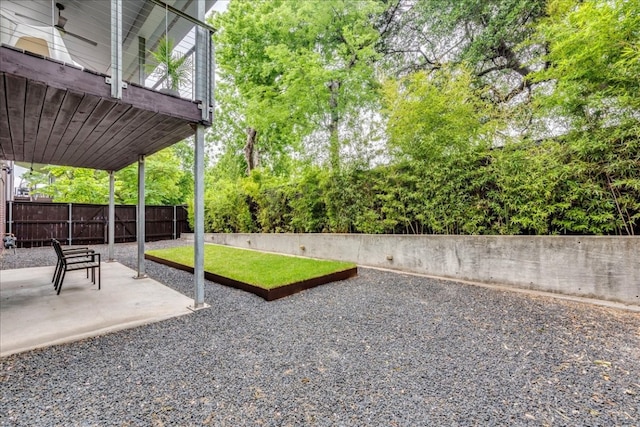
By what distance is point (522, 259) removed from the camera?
3.76 m

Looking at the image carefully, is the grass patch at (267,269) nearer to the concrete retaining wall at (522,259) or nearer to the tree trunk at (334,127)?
the concrete retaining wall at (522,259)

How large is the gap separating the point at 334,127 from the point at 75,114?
18.1 ft

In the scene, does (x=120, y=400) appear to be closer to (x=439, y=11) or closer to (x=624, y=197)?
(x=624, y=197)

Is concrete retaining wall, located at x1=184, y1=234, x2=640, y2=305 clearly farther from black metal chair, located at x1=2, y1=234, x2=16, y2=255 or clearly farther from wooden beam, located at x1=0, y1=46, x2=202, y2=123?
black metal chair, located at x1=2, y1=234, x2=16, y2=255

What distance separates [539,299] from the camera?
331 centimetres

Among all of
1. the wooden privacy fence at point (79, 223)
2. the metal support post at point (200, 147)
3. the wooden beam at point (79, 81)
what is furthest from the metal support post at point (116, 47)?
the wooden privacy fence at point (79, 223)

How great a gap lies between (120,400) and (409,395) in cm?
169

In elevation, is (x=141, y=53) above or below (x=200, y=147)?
above

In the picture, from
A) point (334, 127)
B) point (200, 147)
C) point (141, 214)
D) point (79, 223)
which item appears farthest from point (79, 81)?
point (79, 223)

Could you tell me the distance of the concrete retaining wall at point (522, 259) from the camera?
Answer: 122 inches

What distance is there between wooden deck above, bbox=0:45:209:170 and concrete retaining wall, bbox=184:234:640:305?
3926 millimetres

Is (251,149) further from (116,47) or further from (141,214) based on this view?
(116,47)

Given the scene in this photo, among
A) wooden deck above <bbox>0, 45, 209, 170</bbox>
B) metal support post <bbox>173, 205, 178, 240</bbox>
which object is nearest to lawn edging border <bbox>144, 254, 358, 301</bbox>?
wooden deck above <bbox>0, 45, 209, 170</bbox>

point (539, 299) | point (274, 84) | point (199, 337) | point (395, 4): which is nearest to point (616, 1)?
point (539, 299)
